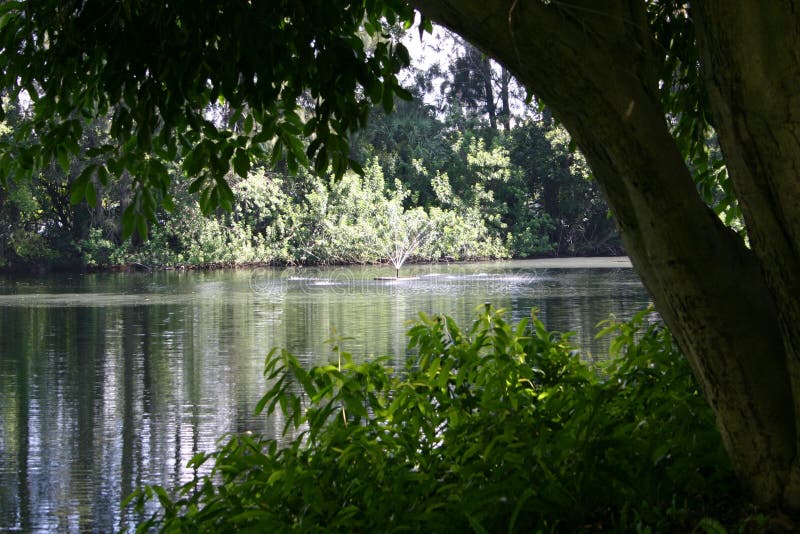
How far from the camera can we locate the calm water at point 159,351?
6.68m

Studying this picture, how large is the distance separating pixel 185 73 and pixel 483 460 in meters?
1.69

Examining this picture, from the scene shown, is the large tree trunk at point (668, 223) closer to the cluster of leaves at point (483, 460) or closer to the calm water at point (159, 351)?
the cluster of leaves at point (483, 460)

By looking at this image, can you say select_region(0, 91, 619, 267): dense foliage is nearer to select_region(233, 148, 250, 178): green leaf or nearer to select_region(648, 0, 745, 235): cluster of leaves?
select_region(648, 0, 745, 235): cluster of leaves

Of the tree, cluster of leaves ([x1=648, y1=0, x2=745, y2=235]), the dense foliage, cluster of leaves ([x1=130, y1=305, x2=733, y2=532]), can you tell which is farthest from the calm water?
the dense foliage

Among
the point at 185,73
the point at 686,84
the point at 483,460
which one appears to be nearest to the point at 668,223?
the point at 483,460

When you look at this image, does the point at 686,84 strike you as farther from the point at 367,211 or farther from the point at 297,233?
the point at 297,233

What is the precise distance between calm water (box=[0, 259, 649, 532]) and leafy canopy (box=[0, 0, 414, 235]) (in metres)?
0.93

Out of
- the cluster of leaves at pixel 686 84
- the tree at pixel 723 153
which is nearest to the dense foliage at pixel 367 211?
the cluster of leaves at pixel 686 84

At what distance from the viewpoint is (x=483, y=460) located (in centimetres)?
284

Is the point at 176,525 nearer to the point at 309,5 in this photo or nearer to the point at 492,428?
the point at 492,428

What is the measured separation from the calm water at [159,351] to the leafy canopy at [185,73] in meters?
0.93

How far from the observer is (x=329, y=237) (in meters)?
40.6

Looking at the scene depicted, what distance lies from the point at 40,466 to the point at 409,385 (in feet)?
14.8

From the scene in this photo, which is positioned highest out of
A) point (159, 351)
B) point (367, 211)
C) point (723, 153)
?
point (367, 211)
